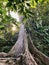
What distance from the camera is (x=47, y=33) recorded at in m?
9.80

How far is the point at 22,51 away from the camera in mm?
7621

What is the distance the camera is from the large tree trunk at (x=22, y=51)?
6329 millimetres

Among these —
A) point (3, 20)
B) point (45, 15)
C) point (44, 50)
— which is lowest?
point (44, 50)

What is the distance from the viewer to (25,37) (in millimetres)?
8492

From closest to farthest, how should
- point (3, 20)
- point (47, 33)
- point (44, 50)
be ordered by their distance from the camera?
1. point (3, 20)
2. point (44, 50)
3. point (47, 33)

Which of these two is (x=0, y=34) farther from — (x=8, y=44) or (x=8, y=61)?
(x=8, y=61)

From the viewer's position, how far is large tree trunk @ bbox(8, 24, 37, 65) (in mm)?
6329

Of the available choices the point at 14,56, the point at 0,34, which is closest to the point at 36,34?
the point at 0,34

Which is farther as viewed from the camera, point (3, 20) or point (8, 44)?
point (8, 44)

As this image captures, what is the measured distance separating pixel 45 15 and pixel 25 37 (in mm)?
2229

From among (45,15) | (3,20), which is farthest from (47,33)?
(3,20)

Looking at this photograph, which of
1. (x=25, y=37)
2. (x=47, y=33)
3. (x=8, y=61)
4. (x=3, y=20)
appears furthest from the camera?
(x=47, y=33)

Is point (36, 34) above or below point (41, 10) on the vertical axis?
below

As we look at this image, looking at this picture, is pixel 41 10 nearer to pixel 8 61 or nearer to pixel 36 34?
pixel 36 34
